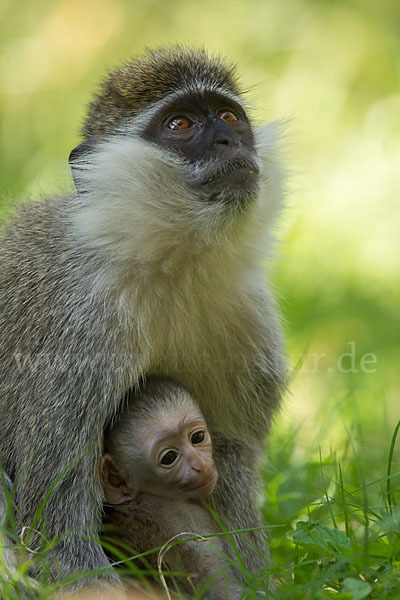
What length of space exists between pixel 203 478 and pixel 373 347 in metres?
4.22

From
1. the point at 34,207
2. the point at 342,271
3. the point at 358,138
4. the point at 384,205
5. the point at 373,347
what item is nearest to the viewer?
the point at 34,207

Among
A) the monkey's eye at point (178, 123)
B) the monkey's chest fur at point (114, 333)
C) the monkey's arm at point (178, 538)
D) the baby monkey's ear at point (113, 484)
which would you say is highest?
the monkey's eye at point (178, 123)

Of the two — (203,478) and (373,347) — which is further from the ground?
(373,347)

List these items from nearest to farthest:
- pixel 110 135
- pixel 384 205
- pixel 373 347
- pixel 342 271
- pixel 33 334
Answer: pixel 33 334
pixel 110 135
pixel 373 347
pixel 342 271
pixel 384 205

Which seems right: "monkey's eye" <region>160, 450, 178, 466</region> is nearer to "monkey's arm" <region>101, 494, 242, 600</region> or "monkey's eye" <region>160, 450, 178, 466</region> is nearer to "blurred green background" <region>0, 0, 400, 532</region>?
"monkey's arm" <region>101, 494, 242, 600</region>

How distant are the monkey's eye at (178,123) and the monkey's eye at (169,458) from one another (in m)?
1.72

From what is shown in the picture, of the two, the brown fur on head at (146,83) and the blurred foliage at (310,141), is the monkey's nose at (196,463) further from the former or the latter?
the brown fur on head at (146,83)

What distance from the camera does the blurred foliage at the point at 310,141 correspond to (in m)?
7.03

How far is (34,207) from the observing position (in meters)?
5.43

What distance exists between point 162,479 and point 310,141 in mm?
7461

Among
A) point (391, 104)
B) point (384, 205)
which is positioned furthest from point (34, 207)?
point (391, 104)

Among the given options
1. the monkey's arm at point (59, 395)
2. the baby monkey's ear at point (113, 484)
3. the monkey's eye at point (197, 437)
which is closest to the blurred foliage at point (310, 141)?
the monkey's eye at point (197, 437)

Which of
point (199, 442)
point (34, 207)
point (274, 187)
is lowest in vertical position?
point (199, 442)

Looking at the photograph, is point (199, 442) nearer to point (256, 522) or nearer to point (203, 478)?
point (203, 478)
